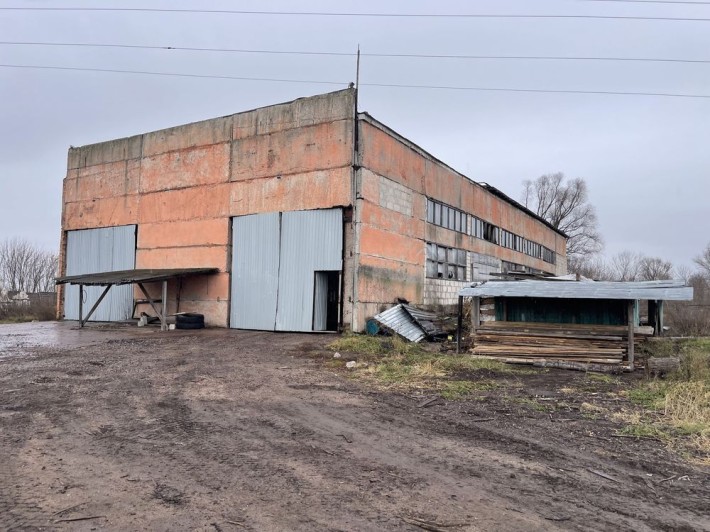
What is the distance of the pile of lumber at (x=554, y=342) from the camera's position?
1183 cm

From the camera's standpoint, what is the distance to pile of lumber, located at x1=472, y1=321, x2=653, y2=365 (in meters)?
11.8

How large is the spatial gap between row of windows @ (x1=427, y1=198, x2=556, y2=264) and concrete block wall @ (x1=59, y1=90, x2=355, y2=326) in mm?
6318

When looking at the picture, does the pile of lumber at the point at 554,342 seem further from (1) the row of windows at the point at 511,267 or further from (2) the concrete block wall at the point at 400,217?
(1) the row of windows at the point at 511,267

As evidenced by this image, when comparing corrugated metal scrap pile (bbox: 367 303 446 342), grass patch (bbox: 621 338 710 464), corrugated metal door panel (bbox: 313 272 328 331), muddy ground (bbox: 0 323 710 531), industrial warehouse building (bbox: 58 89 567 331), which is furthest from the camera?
corrugated metal door panel (bbox: 313 272 328 331)

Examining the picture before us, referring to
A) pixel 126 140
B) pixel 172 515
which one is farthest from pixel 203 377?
pixel 126 140

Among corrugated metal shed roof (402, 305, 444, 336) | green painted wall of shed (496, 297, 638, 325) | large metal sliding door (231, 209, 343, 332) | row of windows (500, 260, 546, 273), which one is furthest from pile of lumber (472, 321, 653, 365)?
row of windows (500, 260, 546, 273)

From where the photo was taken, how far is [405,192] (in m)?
21.0

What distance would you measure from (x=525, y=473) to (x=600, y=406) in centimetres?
366

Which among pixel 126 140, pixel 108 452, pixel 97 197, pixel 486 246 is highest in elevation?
pixel 126 140

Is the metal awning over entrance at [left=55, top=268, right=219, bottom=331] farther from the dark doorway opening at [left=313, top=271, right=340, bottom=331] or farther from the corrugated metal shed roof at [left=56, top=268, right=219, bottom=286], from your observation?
the dark doorway opening at [left=313, top=271, right=340, bottom=331]

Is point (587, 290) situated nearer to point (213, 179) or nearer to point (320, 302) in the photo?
point (320, 302)

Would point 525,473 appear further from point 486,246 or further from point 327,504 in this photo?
point 486,246

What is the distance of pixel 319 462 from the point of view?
16.5 ft

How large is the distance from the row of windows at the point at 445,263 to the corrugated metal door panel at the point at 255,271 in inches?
281
